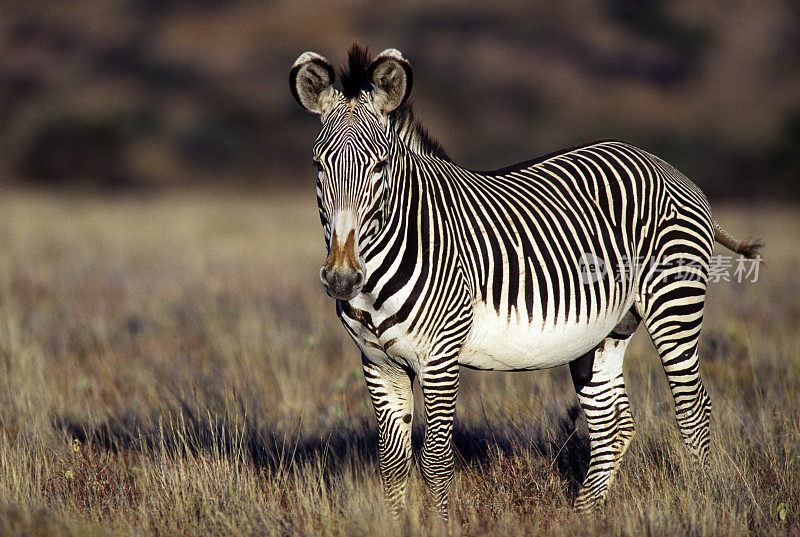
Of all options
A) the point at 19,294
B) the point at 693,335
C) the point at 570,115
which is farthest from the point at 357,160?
the point at 570,115

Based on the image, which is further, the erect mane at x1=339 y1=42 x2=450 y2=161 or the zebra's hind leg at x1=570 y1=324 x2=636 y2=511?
the zebra's hind leg at x1=570 y1=324 x2=636 y2=511

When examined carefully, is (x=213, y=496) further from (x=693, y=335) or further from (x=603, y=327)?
(x=693, y=335)

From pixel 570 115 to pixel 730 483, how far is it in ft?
102

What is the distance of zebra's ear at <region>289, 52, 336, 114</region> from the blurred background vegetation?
92.5 ft

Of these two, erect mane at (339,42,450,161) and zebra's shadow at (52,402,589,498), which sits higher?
erect mane at (339,42,450,161)

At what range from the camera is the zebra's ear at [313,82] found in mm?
3475

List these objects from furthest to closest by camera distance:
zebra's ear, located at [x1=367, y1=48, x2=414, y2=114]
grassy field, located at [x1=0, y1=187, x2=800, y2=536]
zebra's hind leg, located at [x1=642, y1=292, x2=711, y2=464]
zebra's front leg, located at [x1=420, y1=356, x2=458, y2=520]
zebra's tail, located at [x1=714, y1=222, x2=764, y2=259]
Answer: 1. zebra's tail, located at [x1=714, y1=222, x2=764, y2=259]
2. zebra's hind leg, located at [x1=642, y1=292, x2=711, y2=464]
3. grassy field, located at [x1=0, y1=187, x2=800, y2=536]
4. zebra's front leg, located at [x1=420, y1=356, x2=458, y2=520]
5. zebra's ear, located at [x1=367, y1=48, x2=414, y2=114]

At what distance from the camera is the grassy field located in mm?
3754

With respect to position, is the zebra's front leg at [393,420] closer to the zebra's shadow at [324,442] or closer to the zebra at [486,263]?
the zebra at [486,263]

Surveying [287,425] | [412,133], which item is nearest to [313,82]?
[412,133]

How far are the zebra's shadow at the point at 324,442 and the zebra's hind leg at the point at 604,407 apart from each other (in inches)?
5.5

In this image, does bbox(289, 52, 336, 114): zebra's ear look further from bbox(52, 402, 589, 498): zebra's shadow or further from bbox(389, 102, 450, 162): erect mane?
bbox(52, 402, 589, 498): zebra's shadow

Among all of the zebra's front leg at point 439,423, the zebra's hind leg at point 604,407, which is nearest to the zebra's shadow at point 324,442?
the zebra's hind leg at point 604,407

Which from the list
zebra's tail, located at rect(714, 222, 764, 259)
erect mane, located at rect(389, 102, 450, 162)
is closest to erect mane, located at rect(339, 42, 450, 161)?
erect mane, located at rect(389, 102, 450, 162)
